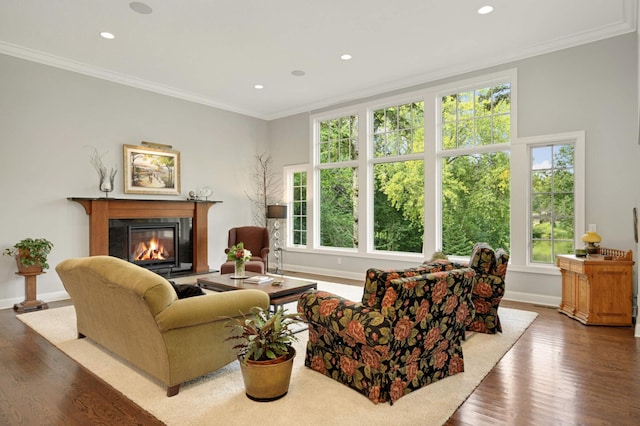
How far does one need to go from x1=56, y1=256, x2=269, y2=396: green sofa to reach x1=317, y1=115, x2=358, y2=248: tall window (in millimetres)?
4749

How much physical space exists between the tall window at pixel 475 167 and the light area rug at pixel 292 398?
305cm

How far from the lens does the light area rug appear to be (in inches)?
92.3

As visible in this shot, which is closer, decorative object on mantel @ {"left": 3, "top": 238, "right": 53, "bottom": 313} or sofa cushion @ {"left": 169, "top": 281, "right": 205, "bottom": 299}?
sofa cushion @ {"left": 169, "top": 281, "right": 205, "bottom": 299}

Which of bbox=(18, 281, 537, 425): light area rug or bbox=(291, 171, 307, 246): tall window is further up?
bbox=(291, 171, 307, 246): tall window

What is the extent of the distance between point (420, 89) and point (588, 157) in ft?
9.00

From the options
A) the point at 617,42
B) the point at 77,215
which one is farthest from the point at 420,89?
the point at 77,215

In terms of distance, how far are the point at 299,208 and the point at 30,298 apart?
198 inches

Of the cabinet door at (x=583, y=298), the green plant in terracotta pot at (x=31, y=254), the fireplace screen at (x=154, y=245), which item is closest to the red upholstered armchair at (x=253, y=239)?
the fireplace screen at (x=154, y=245)

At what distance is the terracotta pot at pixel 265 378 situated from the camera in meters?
2.50

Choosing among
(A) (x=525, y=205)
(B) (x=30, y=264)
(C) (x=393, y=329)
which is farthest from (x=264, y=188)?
(C) (x=393, y=329)

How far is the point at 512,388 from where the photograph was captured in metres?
2.79

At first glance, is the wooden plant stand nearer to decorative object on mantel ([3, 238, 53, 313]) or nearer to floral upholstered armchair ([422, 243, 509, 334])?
decorative object on mantel ([3, 238, 53, 313])

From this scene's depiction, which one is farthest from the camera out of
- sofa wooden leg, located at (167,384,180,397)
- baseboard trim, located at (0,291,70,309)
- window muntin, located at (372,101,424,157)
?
window muntin, located at (372,101,424,157)

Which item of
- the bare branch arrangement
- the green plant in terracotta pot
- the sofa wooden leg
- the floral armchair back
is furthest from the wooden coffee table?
the bare branch arrangement
